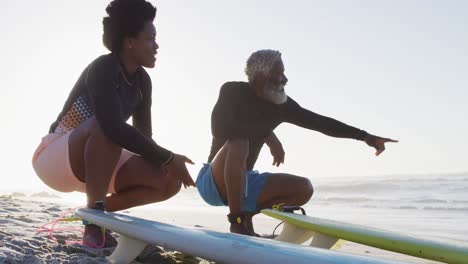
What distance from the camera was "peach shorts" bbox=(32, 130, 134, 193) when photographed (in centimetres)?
253

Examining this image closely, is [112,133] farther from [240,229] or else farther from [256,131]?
[256,131]

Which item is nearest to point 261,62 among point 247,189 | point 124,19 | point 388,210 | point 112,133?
point 247,189

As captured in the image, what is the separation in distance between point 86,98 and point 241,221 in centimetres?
103

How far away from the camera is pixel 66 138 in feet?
8.32

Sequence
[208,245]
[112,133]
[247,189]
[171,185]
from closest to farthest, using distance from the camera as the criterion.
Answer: [208,245], [112,133], [171,185], [247,189]

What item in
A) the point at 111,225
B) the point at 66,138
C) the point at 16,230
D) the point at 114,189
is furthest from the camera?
the point at 16,230

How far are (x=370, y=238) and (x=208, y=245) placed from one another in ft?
3.40

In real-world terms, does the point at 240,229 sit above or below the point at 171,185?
below

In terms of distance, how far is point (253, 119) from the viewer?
316 centimetres

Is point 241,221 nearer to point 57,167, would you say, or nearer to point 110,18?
point 57,167

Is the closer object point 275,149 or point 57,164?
point 57,164

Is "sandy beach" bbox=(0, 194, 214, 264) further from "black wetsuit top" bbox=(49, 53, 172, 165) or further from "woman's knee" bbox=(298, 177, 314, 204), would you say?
"woman's knee" bbox=(298, 177, 314, 204)

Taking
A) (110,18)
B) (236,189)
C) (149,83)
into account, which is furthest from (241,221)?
(110,18)

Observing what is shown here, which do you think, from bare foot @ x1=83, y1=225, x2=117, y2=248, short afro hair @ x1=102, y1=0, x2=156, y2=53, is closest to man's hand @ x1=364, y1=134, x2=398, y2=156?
short afro hair @ x1=102, y1=0, x2=156, y2=53
